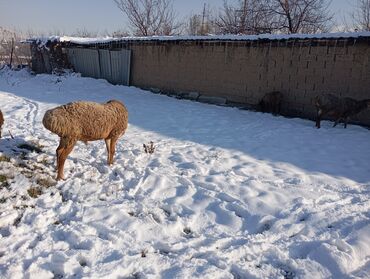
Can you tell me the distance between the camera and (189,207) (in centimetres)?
472

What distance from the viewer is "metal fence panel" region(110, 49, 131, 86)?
54.3 feet

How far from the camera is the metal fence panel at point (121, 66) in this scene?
16562 millimetres

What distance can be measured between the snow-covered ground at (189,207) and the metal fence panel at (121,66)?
877 cm

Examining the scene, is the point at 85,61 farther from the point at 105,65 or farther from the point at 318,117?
the point at 318,117

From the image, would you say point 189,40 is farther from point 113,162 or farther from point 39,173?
point 39,173

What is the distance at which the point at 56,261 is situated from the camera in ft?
11.2

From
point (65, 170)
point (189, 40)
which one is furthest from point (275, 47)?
point (65, 170)

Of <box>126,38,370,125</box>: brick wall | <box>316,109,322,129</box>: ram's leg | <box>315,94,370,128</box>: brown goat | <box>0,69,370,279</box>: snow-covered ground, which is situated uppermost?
<box>126,38,370,125</box>: brick wall

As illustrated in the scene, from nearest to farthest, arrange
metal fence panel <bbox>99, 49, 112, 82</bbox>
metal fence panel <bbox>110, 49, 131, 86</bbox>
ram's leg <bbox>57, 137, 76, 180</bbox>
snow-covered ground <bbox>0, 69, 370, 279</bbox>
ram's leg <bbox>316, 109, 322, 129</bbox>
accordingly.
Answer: snow-covered ground <bbox>0, 69, 370, 279</bbox> < ram's leg <bbox>57, 137, 76, 180</bbox> < ram's leg <bbox>316, 109, 322, 129</bbox> < metal fence panel <bbox>110, 49, 131, 86</bbox> < metal fence panel <bbox>99, 49, 112, 82</bbox>

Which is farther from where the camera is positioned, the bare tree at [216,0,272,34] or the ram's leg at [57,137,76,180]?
the bare tree at [216,0,272,34]

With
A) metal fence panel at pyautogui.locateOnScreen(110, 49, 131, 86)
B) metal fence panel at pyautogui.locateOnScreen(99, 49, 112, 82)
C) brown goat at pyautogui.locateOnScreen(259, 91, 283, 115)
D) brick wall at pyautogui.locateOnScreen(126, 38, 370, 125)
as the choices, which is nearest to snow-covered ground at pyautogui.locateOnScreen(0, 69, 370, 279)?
brick wall at pyautogui.locateOnScreen(126, 38, 370, 125)

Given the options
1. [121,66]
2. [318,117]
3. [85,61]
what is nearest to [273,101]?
[318,117]

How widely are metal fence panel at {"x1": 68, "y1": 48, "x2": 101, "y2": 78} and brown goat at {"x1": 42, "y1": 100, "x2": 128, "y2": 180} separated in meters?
13.7

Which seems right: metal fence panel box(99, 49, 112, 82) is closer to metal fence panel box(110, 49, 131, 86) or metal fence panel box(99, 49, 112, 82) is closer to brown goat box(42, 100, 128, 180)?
metal fence panel box(110, 49, 131, 86)
